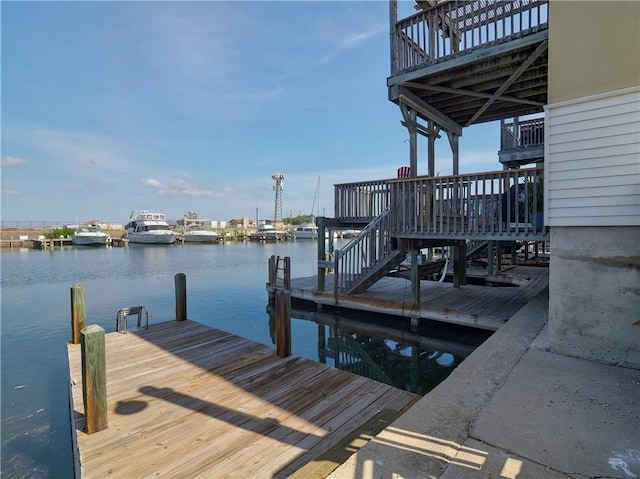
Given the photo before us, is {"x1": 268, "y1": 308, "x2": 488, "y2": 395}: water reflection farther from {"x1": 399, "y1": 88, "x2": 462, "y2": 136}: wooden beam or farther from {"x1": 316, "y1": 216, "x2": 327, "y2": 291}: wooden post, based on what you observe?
{"x1": 399, "y1": 88, "x2": 462, "y2": 136}: wooden beam

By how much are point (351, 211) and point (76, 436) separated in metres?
7.87

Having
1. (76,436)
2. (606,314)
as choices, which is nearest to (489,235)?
(606,314)

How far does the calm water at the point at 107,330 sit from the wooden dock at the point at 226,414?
76 cm

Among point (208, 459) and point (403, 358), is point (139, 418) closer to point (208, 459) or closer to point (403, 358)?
point (208, 459)

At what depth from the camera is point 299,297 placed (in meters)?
10.9

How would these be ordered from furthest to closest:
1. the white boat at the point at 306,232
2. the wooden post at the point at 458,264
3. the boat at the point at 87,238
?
the white boat at the point at 306,232
the boat at the point at 87,238
the wooden post at the point at 458,264

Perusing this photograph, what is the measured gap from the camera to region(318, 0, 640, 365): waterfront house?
12.4 ft

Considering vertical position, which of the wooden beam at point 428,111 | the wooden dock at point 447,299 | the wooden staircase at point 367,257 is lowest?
the wooden dock at point 447,299

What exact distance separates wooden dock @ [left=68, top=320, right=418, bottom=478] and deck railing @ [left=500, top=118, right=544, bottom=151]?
38.8 ft

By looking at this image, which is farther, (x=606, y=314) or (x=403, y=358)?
(x=403, y=358)

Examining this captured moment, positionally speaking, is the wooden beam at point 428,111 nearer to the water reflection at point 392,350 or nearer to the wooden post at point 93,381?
the water reflection at point 392,350

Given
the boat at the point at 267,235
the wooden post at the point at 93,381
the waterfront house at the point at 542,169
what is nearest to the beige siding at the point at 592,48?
the waterfront house at the point at 542,169

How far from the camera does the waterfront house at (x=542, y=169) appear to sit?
3.77 metres

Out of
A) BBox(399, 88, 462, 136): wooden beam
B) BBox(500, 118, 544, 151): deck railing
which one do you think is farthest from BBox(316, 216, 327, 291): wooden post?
BBox(500, 118, 544, 151): deck railing
